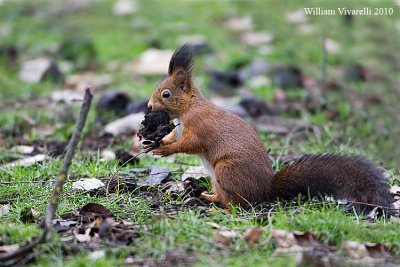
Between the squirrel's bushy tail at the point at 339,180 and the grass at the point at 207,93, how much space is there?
0.31 feet

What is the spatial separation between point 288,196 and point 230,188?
1.26 ft

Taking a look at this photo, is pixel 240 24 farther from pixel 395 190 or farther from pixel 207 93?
pixel 395 190

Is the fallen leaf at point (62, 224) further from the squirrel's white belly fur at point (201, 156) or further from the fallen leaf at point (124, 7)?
the fallen leaf at point (124, 7)

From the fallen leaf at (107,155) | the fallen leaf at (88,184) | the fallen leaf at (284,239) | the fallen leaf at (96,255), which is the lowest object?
the fallen leaf at (284,239)

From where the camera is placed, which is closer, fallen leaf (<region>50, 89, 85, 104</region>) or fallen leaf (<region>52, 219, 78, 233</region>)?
fallen leaf (<region>52, 219, 78, 233</region>)

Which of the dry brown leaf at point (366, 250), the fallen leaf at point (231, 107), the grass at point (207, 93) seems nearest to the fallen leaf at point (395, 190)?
the grass at point (207, 93)

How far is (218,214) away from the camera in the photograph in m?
4.08

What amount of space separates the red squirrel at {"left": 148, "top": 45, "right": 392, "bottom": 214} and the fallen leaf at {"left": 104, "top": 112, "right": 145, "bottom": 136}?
2111 mm

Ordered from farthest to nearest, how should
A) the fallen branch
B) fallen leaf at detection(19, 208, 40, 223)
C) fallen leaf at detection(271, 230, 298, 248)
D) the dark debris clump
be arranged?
1. the dark debris clump
2. fallen leaf at detection(19, 208, 40, 223)
3. fallen leaf at detection(271, 230, 298, 248)
4. the fallen branch

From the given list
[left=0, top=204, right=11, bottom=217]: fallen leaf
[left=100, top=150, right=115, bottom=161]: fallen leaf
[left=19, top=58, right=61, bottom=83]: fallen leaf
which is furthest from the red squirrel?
[left=19, top=58, right=61, bottom=83]: fallen leaf

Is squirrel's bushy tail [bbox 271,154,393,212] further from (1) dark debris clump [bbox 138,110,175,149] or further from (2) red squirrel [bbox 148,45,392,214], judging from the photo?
(1) dark debris clump [bbox 138,110,175,149]

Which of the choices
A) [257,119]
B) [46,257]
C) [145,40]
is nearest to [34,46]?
[145,40]

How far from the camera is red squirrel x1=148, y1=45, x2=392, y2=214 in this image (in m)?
4.12

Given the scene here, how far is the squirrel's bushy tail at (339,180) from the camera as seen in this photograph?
162 inches
